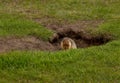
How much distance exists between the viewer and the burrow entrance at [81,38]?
28.4 feet

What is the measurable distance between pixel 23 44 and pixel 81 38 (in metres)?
1.46

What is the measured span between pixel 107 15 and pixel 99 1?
1.27 m

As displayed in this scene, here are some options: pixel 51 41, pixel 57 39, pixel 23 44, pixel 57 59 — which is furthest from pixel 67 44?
pixel 57 59

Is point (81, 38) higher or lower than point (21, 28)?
lower

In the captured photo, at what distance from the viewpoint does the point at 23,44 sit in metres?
7.91

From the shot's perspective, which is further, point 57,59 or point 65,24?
point 65,24

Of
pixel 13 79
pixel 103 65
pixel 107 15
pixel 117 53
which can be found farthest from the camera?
pixel 107 15

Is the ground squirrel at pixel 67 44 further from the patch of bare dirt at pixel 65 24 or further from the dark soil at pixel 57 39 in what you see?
the patch of bare dirt at pixel 65 24

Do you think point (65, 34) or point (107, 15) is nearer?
point (65, 34)

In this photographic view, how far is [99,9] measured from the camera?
10414 millimetres

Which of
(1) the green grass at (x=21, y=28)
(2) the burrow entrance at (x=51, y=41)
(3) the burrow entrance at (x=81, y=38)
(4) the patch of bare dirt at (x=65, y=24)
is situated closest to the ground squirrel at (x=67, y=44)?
(2) the burrow entrance at (x=51, y=41)

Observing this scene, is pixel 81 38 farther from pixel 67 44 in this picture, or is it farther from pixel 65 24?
pixel 67 44

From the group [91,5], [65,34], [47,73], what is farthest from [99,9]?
[47,73]

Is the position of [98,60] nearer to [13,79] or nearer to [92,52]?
[92,52]
